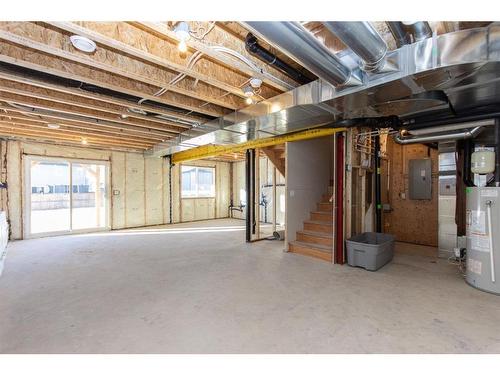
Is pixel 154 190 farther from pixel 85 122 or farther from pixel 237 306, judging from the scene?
pixel 237 306

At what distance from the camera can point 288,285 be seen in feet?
9.44

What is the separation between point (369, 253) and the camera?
11.2ft

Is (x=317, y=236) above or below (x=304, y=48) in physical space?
below

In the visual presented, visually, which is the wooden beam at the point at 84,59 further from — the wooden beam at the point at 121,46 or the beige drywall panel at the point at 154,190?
the beige drywall panel at the point at 154,190

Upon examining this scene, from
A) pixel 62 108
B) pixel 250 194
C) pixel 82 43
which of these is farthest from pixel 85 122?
pixel 250 194

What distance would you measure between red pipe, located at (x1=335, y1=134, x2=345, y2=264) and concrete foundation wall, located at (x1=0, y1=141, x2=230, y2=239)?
235 inches

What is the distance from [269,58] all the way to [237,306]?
2356 mm

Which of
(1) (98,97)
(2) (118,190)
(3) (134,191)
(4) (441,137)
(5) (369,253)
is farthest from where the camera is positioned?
(3) (134,191)

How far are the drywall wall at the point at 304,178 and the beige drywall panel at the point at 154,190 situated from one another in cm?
506

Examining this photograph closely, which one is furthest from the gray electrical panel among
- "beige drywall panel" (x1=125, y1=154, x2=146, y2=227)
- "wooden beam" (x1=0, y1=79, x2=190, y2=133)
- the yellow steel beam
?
"beige drywall panel" (x1=125, y1=154, x2=146, y2=227)

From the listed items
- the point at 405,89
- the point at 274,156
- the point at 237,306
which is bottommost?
the point at 237,306

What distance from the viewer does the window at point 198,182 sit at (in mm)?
8938

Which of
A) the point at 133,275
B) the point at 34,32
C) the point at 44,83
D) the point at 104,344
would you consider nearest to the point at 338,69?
the point at 34,32

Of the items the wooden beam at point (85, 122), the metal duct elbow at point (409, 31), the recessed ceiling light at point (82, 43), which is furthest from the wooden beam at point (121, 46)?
the wooden beam at point (85, 122)
